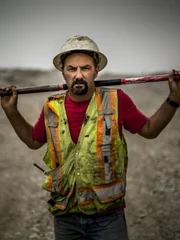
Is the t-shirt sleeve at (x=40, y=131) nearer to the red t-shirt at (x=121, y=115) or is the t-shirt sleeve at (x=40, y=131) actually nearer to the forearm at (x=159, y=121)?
the red t-shirt at (x=121, y=115)

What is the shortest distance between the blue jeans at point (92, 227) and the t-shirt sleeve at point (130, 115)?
0.59 m

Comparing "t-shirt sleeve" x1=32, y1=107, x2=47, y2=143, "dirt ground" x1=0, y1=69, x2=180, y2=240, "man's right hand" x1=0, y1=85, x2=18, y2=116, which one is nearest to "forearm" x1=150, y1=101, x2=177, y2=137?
"t-shirt sleeve" x1=32, y1=107, x2=47, y2=143

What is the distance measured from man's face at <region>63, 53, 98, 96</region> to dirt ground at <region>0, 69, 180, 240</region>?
6.55ft

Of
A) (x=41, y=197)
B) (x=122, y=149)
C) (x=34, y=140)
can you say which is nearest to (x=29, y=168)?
(x=41, y=197)

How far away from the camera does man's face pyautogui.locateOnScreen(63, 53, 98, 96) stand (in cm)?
217

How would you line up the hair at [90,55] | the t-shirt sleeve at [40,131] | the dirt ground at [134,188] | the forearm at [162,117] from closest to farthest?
the forearm at [162,117]
the hair at [90,55]
the t-shirt sleeve at [40,131]
the dirt ground at [134,188]

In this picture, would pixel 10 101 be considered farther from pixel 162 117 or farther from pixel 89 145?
pixel 162 117

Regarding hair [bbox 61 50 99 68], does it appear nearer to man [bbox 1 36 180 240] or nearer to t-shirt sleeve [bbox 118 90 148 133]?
man [bbox 1 36 180 240]

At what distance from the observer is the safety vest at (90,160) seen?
85.3 inches

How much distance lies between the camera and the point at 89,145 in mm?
2164

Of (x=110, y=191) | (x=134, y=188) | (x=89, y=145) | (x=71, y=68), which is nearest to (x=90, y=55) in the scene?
(x=71, y=68)

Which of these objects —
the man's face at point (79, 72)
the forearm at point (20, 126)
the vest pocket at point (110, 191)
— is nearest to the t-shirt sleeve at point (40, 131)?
the forearm at point (20, 126)

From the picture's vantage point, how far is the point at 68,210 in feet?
7.30

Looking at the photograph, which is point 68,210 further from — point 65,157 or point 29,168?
point 29,168
